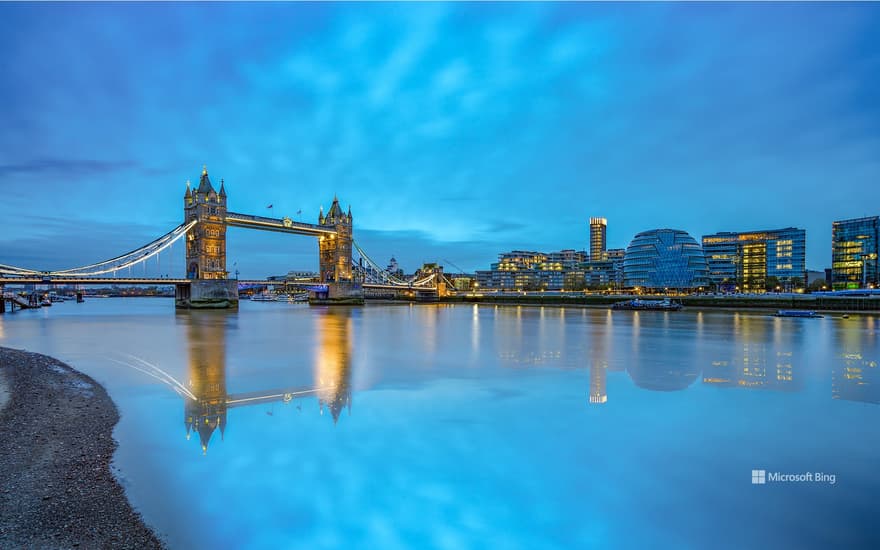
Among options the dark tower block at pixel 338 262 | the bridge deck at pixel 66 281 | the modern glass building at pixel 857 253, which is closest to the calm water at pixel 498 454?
the bridge deck at pixel 66 281

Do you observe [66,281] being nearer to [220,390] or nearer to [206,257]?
[206,257]

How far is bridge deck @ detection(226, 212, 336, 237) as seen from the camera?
72.0m

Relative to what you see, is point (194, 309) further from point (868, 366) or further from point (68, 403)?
point (868, 366)

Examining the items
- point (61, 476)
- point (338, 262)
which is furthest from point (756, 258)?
point (61, 476)

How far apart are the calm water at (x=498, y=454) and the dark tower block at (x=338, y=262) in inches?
2863

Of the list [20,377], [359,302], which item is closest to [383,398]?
[20,377]

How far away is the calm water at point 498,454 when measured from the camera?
19.8 feet

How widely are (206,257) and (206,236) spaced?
3.01 meters

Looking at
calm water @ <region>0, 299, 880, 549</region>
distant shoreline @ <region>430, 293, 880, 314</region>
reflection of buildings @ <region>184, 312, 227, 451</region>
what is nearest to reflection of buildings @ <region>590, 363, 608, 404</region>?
calm water @ <region>0, 299, 880, 549</region>

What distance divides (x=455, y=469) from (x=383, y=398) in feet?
17.1

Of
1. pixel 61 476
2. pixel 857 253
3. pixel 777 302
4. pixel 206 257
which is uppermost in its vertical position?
pixel 857 253

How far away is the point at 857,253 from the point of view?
12744 cm

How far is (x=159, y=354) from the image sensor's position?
21844mm

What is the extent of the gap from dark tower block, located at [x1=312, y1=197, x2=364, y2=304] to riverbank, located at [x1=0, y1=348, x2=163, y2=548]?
78.1 metres
